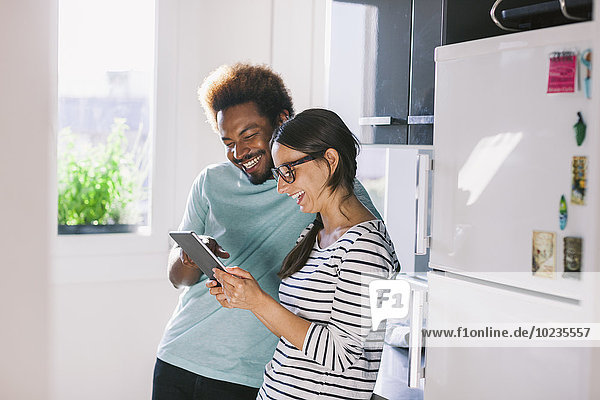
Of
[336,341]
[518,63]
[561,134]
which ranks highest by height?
[518,63]

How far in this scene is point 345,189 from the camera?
4.91ft

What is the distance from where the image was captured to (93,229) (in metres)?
2.81

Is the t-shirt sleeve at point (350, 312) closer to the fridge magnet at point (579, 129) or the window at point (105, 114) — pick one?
the fridge magnet at point (579, 129)

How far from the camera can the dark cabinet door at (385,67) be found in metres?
1.76

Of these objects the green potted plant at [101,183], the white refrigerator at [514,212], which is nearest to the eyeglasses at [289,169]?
the white refrigerator at [514,212]

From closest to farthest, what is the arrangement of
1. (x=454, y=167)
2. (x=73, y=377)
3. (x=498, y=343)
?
(x=498, y=343), (x=454, y=167), (x=73, y=377)

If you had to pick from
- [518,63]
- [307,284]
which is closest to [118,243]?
[307,284]

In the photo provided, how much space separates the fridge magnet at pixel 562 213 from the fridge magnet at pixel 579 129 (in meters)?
0.10

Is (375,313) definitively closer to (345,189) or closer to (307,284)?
(307,284)

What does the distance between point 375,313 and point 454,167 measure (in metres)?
0.36

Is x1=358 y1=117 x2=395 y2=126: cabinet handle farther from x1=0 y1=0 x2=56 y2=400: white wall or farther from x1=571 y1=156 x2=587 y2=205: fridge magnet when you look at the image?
x1=0 y1=0 x2=56 y2=400: white wall

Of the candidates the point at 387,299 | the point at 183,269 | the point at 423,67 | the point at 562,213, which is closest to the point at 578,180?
the point at 562,213

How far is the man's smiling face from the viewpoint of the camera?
1.78 m

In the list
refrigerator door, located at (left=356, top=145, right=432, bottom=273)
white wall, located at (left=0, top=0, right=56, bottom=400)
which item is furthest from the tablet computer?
white wall, located at (left=0, top=0, right=56, bottom=400)
